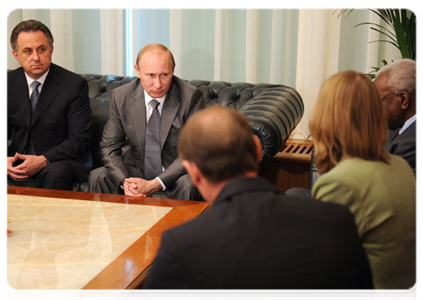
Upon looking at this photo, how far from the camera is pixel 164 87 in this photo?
3521 millimetres

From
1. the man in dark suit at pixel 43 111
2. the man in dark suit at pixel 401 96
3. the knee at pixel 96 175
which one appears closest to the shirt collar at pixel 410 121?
the man in dark suit at pixel 401 96

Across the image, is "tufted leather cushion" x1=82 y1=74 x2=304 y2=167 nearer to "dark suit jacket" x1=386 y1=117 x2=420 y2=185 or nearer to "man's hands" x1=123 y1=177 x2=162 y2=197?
"man's hands" x1=123 y1=177 x2=162 y2=197

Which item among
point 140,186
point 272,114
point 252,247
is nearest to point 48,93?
point 140,186

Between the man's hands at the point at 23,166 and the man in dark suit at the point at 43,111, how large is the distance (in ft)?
0.06

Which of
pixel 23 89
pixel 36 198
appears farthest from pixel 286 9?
pixel 36 198

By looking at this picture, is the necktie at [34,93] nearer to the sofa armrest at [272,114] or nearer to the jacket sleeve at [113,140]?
the jacket sleeve at [113,140]

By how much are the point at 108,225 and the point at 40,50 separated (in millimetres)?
1832

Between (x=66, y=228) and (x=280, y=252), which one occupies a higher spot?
(x=280, y=252)

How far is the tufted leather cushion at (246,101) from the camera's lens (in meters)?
3.68

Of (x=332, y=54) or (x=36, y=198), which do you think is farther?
(x=332, y=54)

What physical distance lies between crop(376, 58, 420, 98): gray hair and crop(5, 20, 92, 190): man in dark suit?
2105mm

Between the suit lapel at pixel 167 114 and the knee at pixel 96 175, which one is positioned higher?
the suit lapel at pixel 167 114

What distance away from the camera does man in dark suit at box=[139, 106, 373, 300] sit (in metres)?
1.23

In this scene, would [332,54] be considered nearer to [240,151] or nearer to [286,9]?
[286,9]
